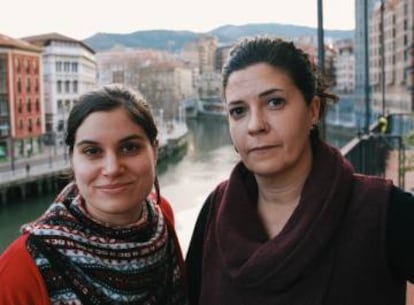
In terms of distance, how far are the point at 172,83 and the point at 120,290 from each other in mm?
61606

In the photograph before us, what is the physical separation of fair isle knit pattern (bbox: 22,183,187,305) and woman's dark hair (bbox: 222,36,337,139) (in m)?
0.44

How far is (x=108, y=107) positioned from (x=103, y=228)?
11.3 inches

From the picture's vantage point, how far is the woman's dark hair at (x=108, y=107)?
1.43 m

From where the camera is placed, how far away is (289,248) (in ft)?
3.89

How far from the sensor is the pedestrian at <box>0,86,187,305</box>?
1300mm

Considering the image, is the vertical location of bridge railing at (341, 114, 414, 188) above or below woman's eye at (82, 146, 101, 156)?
below

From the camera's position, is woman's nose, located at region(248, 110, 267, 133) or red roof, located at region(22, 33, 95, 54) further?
red roof, located at region(22, 33, 95, 54)

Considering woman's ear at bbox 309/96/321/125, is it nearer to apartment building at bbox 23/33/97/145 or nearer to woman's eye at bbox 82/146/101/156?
woman's eye at bbox 82/146/101/156

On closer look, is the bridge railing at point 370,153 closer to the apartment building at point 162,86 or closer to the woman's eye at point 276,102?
the woman's eye at point 276,102

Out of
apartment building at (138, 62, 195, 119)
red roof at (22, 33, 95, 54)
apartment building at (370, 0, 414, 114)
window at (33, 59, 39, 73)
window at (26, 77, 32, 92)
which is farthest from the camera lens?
apartment building at (138, 62, 195, 119)

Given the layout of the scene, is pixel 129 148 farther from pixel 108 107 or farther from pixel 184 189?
pixel 184 189

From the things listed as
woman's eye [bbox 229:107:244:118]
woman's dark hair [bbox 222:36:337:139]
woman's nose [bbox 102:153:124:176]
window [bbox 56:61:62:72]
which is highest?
window [bbox 56:61:62:72]

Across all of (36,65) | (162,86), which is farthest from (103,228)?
(162,86)

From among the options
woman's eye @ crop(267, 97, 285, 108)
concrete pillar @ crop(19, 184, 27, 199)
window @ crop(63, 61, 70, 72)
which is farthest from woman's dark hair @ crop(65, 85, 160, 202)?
window @ crop(63, 61, 70, 72)
